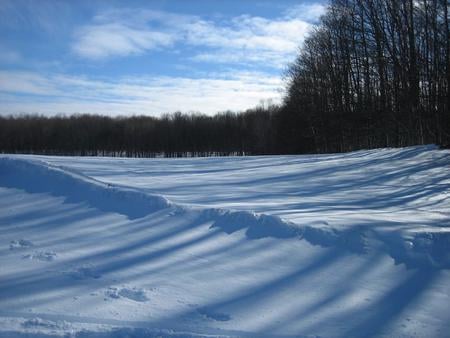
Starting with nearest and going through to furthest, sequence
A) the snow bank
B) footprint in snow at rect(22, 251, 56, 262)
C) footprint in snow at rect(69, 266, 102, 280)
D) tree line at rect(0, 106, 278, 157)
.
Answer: footprint in snow at rect(69, 266, 102, 280) → footprint in snow at rect(22, 251, 56, 262) → the snow bank → tree line at rect(0, 106, 278, 157)

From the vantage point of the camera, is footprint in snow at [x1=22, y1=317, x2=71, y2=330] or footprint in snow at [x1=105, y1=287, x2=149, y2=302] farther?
footprint in snow at [x1=105, y1=287, x2=149, y2=302]

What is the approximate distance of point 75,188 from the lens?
759 cm

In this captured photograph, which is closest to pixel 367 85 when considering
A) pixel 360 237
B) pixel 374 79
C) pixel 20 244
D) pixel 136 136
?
pixel 374 79

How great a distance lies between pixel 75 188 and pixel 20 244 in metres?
2.42

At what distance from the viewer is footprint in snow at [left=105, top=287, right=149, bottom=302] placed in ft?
13.1

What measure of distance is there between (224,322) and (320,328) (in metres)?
0.96

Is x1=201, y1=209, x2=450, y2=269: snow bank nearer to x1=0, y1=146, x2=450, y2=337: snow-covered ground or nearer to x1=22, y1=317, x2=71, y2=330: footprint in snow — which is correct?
x1=0, y1=146, x2=450, y2=337: snow-covered ground

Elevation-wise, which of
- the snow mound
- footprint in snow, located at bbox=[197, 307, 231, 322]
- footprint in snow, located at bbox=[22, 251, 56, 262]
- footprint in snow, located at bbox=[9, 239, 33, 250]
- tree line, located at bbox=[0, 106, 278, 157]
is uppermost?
tree line, located at bbox=[0, 106, 278, 157]

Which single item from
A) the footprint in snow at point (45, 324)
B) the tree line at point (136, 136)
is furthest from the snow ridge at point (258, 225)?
the tree line at point (136, 136)

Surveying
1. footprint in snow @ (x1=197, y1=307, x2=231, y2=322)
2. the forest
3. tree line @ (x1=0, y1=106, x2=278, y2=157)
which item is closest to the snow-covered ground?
footprint in snow @ (x1=197, y1=307, x2=231, y2=322)

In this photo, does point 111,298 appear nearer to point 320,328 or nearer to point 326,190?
point 320,328

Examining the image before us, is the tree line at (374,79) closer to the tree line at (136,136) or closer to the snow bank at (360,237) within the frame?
the snow bank at (360,237)

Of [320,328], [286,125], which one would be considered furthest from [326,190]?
[286,125]

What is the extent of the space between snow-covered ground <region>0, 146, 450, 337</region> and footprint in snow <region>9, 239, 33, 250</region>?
16mm
